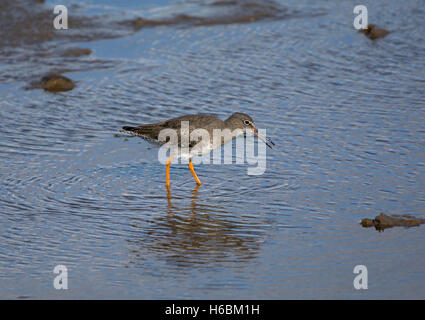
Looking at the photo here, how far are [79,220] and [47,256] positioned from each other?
928 millimetres

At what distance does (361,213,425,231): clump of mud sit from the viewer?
785cm

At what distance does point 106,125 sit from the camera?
1126cm

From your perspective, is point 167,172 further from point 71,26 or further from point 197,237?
point 71,26

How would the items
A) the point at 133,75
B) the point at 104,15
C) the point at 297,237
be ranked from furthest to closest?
A: the point at 104,15 → the point at 133,75 → the point at 297,237

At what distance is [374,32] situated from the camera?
15.1 meters

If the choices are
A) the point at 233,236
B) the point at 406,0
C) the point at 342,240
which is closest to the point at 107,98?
the point at 233,236

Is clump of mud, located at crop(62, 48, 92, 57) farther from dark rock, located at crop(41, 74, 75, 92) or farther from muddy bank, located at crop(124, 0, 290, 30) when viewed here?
muddy bank, located at crop(124, 0, 290, 30)

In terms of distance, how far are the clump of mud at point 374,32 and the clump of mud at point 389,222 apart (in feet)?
25.8

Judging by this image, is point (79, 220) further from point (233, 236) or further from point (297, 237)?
point (297, 237)

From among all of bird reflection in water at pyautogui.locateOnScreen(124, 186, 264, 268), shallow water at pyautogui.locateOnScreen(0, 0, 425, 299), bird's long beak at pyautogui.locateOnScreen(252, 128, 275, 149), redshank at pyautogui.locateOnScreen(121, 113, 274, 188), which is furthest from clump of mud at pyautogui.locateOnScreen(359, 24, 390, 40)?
bird reflection in water at pyautogui.locateOnScreen(124, 186, 264, 268)

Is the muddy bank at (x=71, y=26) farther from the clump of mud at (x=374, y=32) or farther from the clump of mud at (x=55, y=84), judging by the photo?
the clump of mud at (x=374, y=32)

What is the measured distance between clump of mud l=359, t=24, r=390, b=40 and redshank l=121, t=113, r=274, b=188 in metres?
5.91

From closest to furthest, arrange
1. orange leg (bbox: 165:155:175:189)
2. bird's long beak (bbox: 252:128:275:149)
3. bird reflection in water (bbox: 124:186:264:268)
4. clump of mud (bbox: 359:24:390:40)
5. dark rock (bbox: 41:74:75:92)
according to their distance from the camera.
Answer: bird reflection in water (bbox: 124:186:264:268) < orange leg (bbox: 165:155:175:189) < bird's long beak (bbox: 252:128:275:149) < dark rock (bbox: 41:74:75:92) < clump of mud (bbox: 359:24:390:40)

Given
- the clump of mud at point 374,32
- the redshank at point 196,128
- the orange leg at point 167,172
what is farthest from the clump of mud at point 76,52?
the clump of mud at point 374,32
